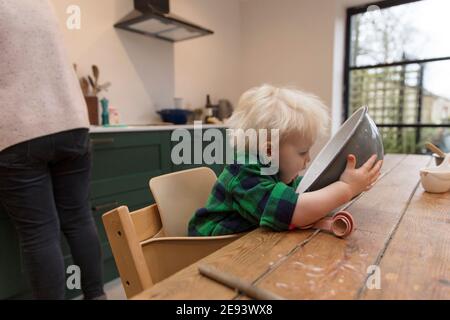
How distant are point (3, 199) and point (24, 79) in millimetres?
401

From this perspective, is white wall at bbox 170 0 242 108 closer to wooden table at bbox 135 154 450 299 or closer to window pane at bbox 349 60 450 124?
window pane at bbox 349 60 450 124

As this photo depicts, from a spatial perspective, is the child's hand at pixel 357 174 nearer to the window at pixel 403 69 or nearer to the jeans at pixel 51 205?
the jeans at pixel 51 205

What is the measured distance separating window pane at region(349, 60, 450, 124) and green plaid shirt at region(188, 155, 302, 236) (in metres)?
2.61

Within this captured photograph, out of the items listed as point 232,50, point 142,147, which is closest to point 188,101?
point 232,50

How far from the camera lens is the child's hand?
1.87 feet

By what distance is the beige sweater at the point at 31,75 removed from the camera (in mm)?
962

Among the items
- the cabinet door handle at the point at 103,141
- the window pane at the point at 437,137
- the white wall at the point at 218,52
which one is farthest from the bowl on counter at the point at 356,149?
the window pane at the point at 437,137

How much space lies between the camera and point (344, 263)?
1.38 feet

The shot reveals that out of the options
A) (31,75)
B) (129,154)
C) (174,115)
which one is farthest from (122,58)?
(31,75)

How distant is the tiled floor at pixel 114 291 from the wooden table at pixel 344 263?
1.19 metres

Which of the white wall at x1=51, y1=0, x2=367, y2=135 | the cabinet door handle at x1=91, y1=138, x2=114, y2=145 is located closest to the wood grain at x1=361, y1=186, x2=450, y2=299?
the cabinet door handle at x1=91, y1=138, x2=114, y2=145

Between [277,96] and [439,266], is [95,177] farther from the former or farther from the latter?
[439,266]

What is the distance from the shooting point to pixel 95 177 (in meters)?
1.49

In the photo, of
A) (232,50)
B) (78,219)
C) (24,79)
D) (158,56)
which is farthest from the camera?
(232,50)
